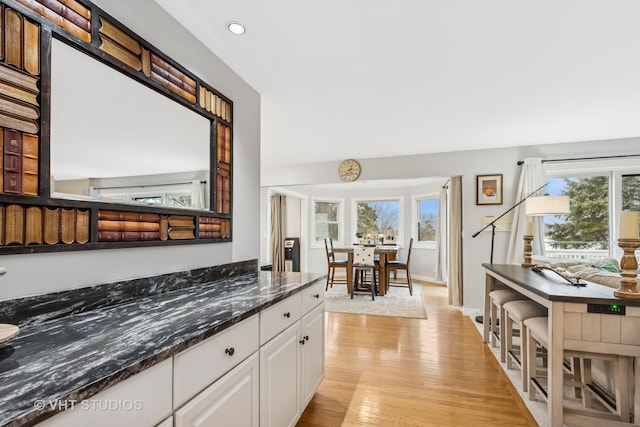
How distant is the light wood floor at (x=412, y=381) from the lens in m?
2.00

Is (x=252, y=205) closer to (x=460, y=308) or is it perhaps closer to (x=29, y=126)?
(x=29, y=126)

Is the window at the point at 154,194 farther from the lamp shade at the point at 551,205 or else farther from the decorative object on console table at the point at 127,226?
the lamp shade at the point at 551,205

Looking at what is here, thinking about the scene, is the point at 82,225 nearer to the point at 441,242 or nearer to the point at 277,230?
the point at 277,230

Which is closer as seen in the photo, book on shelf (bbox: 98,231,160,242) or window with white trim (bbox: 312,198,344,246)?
Result: book on shelf (bbox: 98,231,160,242)

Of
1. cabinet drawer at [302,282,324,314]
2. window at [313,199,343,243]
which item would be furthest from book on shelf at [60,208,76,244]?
window at [313,199,343,243]

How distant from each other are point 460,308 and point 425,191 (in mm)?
3223

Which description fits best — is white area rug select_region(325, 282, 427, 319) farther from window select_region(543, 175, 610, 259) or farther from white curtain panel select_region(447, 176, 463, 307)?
window select_region(543, 175, 610, 259)

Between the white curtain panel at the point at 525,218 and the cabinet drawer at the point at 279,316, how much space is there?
147 inches

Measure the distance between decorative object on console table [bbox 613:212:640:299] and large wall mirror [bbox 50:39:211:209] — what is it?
2.42 m

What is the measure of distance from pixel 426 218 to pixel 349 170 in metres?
3.10

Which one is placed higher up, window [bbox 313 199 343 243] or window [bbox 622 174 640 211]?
window [bbox 622 174 640 211]

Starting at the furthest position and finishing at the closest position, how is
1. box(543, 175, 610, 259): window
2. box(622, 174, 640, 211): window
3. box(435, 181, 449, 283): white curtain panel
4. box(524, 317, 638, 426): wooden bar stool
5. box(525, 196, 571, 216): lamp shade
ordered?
1. box(435, 181, 449, 283): white curtain panel
2. box(543, 175, 610, 259): window
3. box(622, 174, 640, 211): window
4. box(525, 196, 571, 216): lamp shade
5. box(524, 317, 638, 426): wooden bar stool

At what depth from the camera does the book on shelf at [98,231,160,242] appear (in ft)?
4.39

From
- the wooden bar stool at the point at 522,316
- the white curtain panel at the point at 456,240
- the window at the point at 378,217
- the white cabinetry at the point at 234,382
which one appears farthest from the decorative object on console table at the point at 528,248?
the window at the point at 378,217
